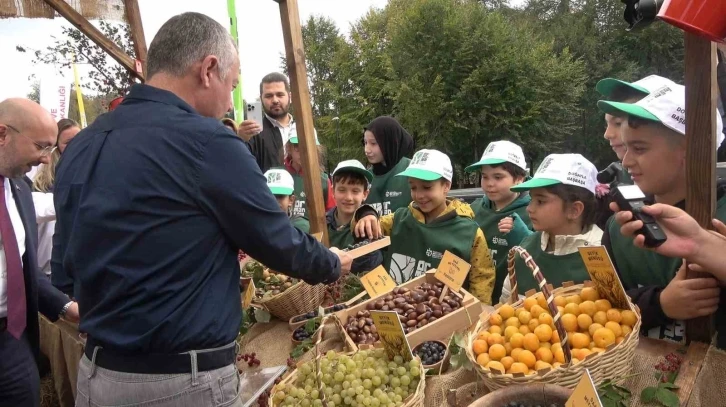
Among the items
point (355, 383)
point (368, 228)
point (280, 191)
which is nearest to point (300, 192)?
point (280, 191)

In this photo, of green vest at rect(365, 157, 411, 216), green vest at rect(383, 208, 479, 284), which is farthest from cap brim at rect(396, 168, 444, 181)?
green vest at rect(365, 157, 411, 216)

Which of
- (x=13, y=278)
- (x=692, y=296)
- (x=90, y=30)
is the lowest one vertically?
(x=13, y=278)

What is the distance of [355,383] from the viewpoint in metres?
1.65

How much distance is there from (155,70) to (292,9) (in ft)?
3.64

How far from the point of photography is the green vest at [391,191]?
14.0 ft

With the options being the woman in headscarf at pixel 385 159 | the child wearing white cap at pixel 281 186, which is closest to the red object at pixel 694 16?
the child wearing white cap at pixel 281 186

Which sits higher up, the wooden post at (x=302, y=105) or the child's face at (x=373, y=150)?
the wooden post at (x=302, y=105)

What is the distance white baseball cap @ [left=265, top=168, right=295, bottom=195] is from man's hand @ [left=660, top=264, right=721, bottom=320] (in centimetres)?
240

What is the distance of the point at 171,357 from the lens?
1.49 metres

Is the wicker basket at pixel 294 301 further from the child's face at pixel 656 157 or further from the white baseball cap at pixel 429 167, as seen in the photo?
the child's face at pixel 656 157

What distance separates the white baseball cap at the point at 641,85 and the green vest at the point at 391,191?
7.16 ft

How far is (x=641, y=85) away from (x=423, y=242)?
1.49 meters

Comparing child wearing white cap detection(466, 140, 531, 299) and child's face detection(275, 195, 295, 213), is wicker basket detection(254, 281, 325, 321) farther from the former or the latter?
child wearing white cap detection(466, 140, 531, 299)

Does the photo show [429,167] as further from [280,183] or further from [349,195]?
[280,183]
